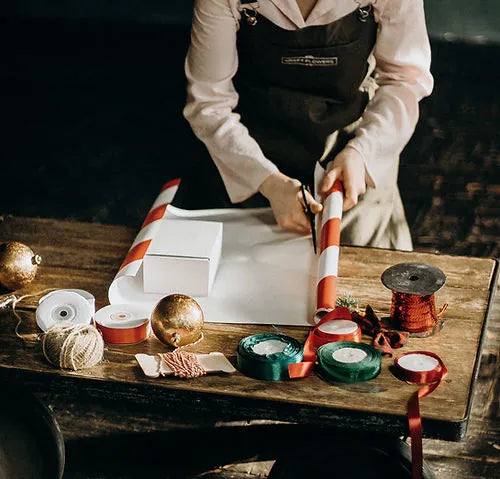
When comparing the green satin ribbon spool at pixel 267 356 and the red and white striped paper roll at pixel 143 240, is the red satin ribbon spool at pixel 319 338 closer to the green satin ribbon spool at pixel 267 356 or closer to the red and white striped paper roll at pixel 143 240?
the green satin ribbon spool at pixel 267 356

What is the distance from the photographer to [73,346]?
60.4 inches

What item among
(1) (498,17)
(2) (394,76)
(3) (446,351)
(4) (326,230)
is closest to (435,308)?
(3) (446,351)

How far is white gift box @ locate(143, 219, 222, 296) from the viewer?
68.6 inches

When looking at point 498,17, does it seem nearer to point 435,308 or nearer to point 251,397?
point 435,308

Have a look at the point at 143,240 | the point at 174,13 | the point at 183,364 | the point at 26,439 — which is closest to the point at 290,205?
the point at 143,240

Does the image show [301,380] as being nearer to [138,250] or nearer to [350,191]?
[138,250]

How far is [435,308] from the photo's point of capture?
1676 mm

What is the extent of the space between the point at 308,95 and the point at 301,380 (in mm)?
942

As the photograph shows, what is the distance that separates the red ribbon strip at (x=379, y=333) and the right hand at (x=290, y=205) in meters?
0.34

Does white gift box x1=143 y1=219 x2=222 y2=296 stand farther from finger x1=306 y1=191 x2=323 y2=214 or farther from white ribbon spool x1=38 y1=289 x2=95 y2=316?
finger x1=306 y1=191 x2=323 y2=214

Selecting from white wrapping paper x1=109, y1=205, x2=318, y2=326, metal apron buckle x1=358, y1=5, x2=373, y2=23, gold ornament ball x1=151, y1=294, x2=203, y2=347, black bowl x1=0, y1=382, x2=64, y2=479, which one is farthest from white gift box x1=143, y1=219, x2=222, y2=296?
metal apron buckle x1=358, y1=5, x2=373, y2=23

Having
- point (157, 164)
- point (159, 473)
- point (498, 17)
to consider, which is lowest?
point (157, 164)

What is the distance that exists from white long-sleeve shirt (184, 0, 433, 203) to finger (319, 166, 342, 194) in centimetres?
12

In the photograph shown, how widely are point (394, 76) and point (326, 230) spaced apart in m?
0.57
